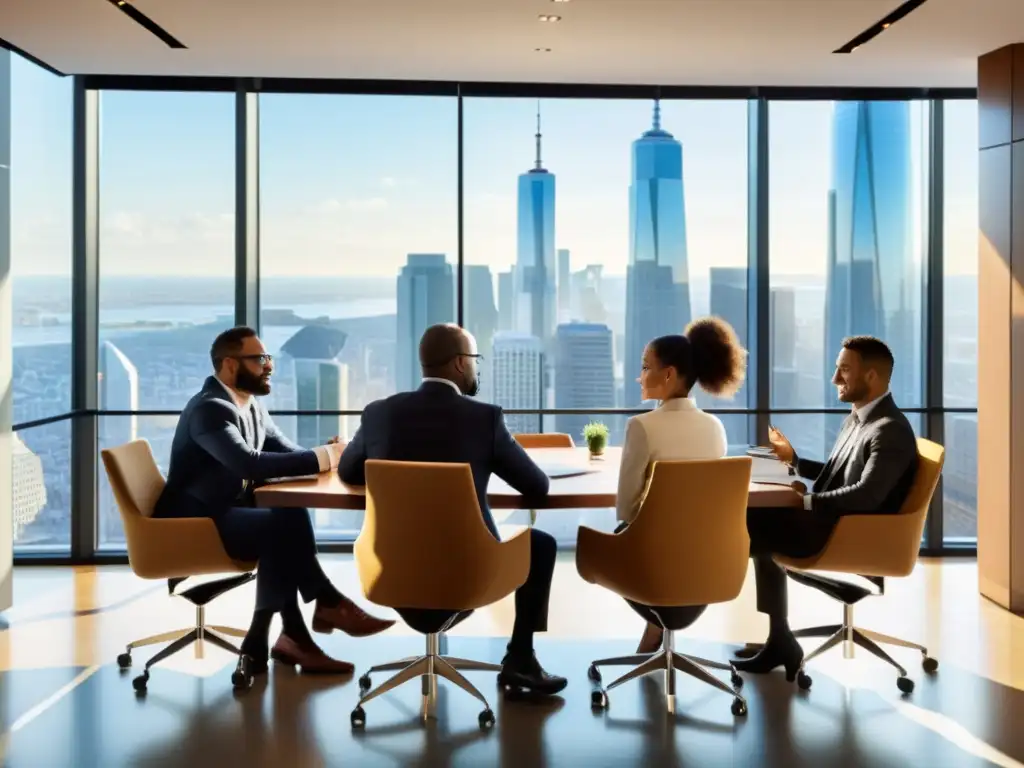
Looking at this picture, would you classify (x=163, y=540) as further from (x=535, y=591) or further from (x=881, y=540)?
(x=881, y=540)

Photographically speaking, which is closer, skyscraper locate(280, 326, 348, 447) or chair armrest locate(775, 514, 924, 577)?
chair armrest locate(775, 514, 924, 577)

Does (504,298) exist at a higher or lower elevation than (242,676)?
higher

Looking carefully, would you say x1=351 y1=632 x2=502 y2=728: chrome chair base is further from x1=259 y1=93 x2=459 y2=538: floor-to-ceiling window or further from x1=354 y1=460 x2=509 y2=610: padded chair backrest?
x1=259 y1=93 x2=459 y2=538: floor-to-ceiling window

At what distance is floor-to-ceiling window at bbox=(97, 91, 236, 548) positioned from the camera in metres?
7.02

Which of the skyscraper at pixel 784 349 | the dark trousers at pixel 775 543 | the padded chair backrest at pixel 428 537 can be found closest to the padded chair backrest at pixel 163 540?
the padded chair backrest at pixel 428 537

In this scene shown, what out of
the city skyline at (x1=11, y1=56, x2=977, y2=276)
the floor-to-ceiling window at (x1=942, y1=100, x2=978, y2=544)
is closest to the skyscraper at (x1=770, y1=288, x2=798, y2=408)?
the city skyline at (x1=11, y1=56, x2=977, y2=276)

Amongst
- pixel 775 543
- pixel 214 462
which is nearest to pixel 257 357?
pixel 214 462

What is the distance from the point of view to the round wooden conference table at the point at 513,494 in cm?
409

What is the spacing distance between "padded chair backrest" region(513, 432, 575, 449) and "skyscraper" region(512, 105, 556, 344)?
162 centimetres

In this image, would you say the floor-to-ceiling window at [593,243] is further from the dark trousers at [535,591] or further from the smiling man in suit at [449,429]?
the smiling man in suit at [449,429]

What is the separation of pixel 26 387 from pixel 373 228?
2186 mm

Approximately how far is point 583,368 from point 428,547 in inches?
135

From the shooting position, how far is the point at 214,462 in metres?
4.66

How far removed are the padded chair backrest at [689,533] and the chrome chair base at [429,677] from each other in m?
0.70
